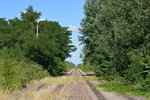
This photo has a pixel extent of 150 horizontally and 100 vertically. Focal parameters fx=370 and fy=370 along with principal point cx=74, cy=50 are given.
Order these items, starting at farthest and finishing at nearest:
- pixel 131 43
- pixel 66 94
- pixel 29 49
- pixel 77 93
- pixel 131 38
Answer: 1. pixel 29 49
2. pixel 131 43
3. pixel 131 38
4. pixel 77 93
5. pixel 66 94

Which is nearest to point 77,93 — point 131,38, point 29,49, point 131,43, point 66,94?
point 66,94

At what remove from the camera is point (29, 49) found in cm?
5234

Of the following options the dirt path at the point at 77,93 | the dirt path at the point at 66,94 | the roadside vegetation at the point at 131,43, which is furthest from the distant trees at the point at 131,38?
the dirt path at the point at 77,93

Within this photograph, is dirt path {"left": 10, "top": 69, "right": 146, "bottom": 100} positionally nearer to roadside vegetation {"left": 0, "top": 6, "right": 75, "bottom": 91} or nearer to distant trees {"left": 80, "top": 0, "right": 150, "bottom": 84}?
roadside vegetation {"left": 0, "top": 6, "right": 75, "bottom": 91}

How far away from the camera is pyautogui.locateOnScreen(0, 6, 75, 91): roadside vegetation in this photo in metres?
27.8

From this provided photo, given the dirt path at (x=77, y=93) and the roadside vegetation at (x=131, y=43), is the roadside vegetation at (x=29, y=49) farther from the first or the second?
the roadside vegetation at (x=131, y=43)

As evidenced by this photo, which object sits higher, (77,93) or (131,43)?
(131,43)

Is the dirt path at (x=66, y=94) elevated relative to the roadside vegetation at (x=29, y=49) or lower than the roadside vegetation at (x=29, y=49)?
lower

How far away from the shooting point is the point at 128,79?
33688 millimetres

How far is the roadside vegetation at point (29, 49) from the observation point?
2778 centimetres

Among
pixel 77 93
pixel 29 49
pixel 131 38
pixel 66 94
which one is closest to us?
pixel 66 94

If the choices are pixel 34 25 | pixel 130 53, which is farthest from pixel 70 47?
pixel 130 53

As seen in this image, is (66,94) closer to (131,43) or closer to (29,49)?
(131,43)

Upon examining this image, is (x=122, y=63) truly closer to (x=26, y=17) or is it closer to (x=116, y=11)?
(x=116, y=11)
